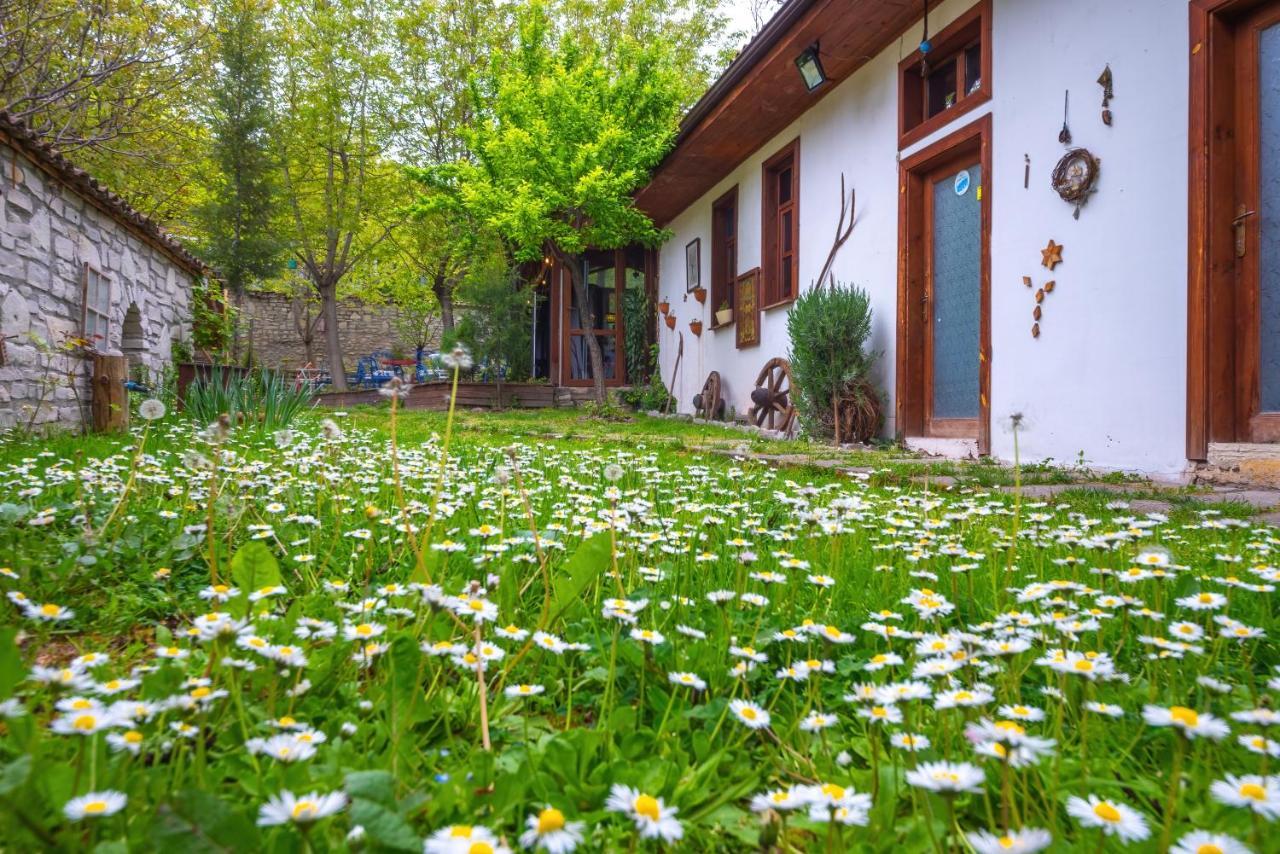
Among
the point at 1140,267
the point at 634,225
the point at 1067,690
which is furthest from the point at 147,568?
the point at 634,225

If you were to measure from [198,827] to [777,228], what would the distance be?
787 cm

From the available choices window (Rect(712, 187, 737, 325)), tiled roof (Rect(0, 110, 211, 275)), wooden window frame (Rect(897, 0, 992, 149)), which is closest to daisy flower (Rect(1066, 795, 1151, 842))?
wooden window frame (Rect(897, 0, 992, 149))

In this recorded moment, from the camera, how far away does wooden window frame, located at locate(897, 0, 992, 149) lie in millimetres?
4824

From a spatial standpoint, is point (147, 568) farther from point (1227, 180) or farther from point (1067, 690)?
point (1227, 180)

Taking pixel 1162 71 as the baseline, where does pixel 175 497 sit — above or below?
below

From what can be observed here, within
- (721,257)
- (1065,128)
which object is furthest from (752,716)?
(721,257)

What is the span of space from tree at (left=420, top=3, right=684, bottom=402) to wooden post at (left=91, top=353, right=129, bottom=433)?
532 cm

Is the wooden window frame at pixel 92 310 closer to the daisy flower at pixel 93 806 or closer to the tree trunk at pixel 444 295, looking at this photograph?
the daisy flower at pixel 93 806

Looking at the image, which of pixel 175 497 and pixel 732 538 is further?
pixel 175 497

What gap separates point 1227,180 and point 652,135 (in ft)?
25.2

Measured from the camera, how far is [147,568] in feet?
5.60

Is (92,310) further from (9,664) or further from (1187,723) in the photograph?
(1187,723)

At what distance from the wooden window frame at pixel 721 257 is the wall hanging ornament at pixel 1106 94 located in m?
5.41

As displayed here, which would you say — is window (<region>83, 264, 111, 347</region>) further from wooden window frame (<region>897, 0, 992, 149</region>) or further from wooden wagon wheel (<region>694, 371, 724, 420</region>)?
wooden window frame (<region>897, 0, 992, 149</region>)
